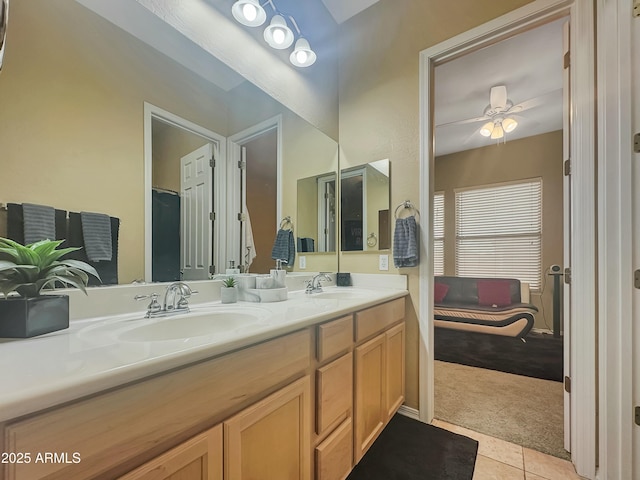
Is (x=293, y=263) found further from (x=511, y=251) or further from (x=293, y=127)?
(x=511, y=251)

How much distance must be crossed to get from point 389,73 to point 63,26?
1.83m

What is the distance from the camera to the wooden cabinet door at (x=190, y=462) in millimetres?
590

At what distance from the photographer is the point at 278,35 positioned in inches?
70.1

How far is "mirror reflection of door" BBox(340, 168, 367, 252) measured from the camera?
7.31 ft

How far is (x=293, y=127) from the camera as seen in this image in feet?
6.51

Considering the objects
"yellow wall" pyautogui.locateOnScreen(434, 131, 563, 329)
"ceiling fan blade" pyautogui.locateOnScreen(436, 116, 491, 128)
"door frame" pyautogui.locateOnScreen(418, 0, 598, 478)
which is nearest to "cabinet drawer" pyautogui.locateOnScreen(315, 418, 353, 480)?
"door frame" pyautogui.locateOnScreen(418, 0, 598, 478)

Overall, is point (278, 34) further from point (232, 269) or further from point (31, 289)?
point (31, 289)

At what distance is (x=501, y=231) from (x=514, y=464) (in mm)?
3630

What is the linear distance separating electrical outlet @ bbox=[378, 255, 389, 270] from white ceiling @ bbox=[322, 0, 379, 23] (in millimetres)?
1923

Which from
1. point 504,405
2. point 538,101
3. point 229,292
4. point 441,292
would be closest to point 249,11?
point 229,292

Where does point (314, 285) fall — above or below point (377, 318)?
above

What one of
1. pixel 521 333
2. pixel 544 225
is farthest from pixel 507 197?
pixel 521 333

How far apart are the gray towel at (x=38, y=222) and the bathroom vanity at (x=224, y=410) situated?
0.35 meters

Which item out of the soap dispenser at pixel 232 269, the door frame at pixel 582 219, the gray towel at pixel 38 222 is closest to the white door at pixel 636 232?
the door frame at pixel 582 219
